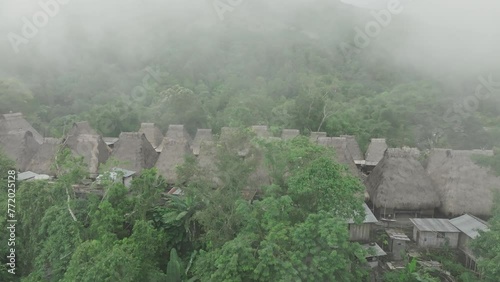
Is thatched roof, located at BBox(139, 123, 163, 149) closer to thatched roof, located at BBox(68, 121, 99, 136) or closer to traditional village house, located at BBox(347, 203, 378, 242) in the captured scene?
thatched roof, located at BBox(68, 121, 99, 136)

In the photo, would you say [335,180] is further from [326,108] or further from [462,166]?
[326,108]

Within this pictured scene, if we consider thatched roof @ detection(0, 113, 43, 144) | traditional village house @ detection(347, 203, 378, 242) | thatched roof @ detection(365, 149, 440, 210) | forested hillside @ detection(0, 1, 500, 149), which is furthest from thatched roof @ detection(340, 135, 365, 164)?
thatched roof @ detection(0, 113, 43, 144)

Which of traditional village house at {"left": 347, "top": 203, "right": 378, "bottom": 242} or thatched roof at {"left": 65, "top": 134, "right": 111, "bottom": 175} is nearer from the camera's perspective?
traditional village house at {"left": 347, "top": 203, "right": 378, "bottom": 242}

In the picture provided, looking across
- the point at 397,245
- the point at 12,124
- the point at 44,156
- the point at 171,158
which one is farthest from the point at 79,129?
the point at 397,245

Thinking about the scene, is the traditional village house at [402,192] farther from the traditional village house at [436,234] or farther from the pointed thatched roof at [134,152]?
the pointed thatched roof at [134,152]

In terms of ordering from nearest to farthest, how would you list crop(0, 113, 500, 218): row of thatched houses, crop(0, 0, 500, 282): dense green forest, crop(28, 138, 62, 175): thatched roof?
crop(0, 0, 500, 282): dense green forest < crop(0, 113, 500, 218): row of thatched houses < crop(28, 138, 62, 175): thatched roof

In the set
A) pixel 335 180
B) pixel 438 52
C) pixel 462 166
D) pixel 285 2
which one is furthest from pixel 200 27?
pixel 335 180
